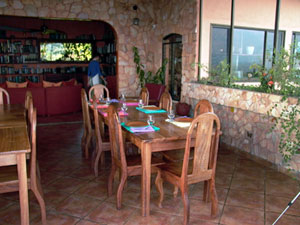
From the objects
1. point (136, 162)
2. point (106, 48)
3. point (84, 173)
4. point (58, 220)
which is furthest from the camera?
point (106, 48)

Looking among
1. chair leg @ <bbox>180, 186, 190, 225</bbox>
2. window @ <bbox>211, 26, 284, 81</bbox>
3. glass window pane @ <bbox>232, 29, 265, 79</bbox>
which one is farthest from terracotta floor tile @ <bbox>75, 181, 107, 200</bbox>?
glass window pane @ <bbox>232, 29, 265, 79</bbox>

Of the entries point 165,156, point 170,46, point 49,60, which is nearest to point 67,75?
point 49,60

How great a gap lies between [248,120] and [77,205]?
2822 mm

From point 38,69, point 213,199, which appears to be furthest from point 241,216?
point 38,69

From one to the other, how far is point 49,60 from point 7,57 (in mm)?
1410

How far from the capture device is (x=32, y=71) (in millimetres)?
10555

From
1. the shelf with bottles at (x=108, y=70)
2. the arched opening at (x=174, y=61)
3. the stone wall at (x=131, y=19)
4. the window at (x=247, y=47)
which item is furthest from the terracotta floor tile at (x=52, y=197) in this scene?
the shelf with bottles at (x=108, y=70)

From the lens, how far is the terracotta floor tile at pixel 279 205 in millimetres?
2880

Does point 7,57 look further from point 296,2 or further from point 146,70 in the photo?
point 296,2

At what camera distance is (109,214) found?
2.79 meters

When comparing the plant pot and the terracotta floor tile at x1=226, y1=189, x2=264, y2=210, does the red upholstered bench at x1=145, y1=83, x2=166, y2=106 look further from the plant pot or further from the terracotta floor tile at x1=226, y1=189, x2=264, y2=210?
the terracotta floor tile at x1=226, y1=189, x2=264, y2=210

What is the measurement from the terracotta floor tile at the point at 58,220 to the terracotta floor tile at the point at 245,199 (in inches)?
61.3

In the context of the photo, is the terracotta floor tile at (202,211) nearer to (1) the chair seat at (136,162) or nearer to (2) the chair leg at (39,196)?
(1) the chair seat at (136,162)

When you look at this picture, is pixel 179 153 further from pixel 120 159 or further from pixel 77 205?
pixel 77 205
